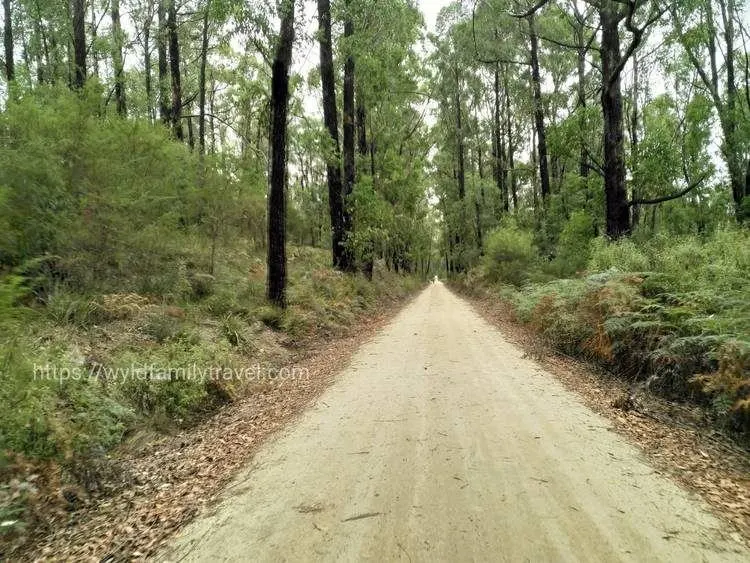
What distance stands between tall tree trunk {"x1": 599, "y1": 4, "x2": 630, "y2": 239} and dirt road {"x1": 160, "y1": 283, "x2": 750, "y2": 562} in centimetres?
838

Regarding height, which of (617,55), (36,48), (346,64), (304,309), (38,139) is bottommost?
(304,309)

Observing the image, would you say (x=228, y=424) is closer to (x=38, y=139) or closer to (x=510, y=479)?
(x=510, y=479)

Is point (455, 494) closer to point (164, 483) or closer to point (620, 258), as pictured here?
point (164, 483)

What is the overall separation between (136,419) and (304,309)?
6725 millimetres

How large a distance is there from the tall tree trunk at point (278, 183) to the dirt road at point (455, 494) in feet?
17.6

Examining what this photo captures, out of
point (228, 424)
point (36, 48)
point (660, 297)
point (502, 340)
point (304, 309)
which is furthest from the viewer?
point (36, 48)

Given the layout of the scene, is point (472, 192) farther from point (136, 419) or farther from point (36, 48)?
point (136, 419)

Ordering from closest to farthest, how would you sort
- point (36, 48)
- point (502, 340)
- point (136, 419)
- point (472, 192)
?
point (136, 419) → point (502, 340) → point (36, 48) → point (472, 192)

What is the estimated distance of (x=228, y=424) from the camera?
5629 millimetres

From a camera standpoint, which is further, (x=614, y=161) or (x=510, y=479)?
(x=614, y=161)

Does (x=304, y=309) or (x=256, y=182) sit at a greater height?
(x=256, y=182)

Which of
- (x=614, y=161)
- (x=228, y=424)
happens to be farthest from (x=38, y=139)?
(x=614, y=161)

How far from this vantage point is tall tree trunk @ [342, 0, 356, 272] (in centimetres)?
1708

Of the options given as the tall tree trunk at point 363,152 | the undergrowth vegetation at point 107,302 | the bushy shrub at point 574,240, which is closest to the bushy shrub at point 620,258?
the bushy shrub at point 574,240
